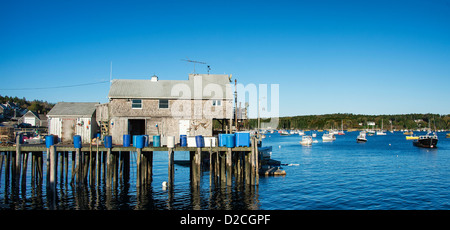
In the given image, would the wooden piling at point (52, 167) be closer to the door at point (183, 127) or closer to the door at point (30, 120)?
the door at point (183, 127)

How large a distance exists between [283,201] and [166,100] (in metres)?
16.2

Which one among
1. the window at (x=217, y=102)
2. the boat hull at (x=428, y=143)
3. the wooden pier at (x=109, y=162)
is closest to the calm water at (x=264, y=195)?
the wooden pier at (x=109, y=162)

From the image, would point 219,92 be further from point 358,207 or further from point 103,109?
point 358,207

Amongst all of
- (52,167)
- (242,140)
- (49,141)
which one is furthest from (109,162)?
(242,140)

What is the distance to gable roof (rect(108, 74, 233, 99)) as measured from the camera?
117ft

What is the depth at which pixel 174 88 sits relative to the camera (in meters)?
37.2

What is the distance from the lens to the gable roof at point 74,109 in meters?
35.8

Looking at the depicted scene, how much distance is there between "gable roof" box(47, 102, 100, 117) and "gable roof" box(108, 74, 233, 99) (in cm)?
339

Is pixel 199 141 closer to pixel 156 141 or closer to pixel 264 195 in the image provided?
pixel 156 141

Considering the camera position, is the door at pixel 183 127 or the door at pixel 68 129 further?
the door at pixel 68 129

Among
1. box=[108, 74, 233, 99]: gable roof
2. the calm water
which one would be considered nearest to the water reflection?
the calm water

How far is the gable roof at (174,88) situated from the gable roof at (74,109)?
11.1 feet

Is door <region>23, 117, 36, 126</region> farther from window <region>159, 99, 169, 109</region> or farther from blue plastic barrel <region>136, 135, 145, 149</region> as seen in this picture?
blue plastic barrel <region>136, 135, 145, 149</region>

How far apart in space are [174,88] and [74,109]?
36.2 feet
